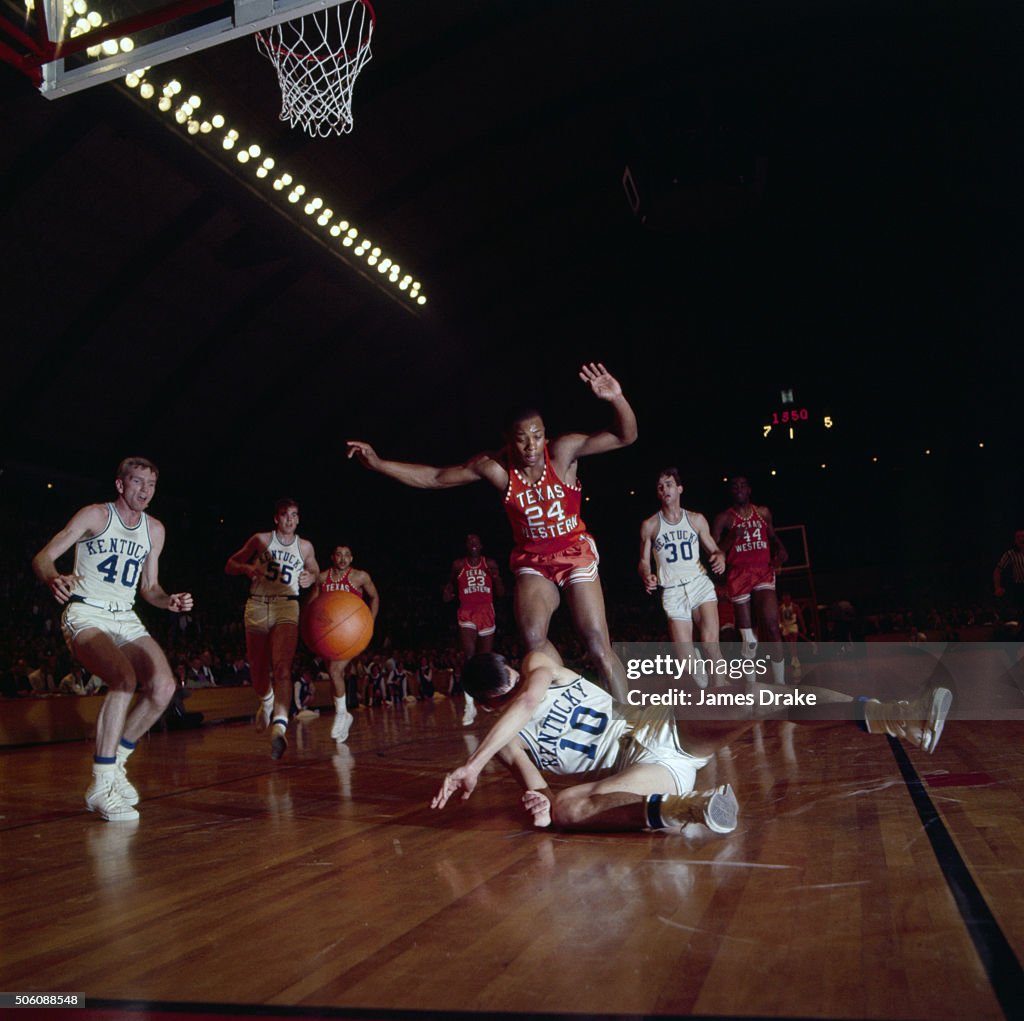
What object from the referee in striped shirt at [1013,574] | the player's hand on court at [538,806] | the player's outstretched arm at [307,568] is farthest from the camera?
the referee in striped shirt at [1013,574]

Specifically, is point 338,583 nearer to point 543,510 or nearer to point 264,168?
point 543,510

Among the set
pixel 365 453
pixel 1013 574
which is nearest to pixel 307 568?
pixel 365 453

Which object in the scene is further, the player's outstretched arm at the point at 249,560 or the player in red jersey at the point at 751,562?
the player in red jersey at the point at 751,562

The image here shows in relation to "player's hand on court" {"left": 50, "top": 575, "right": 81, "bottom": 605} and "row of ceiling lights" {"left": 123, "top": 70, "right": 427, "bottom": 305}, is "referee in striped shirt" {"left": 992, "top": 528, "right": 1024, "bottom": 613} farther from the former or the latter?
"row of ceiling lights" {"left": 123, "top": 70, "right": 427, "bottom": 305}

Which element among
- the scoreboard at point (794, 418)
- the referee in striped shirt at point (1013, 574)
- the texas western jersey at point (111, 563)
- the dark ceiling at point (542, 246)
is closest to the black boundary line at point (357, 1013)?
the texas western jersey at point (111, 563)

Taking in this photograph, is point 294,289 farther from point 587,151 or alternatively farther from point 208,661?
point 208,661

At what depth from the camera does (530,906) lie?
8.61 feet

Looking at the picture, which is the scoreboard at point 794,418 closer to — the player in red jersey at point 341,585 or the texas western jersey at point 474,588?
the texas western jersey at point 474,588

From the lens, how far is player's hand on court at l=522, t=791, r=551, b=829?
3.61 metres

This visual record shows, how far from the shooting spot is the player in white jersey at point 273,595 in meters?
7.51

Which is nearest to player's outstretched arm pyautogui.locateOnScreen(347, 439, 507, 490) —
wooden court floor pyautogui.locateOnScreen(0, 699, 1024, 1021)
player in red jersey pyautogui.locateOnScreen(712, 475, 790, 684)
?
wooden court floor pyautogui.locateOnScreen(0, 699, 1024, 1021)

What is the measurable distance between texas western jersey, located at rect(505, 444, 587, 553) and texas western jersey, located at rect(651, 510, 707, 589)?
305 cm

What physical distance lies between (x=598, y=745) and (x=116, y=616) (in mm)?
3032

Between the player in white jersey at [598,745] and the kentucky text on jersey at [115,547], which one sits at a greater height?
the kentucky text on jersey at [115,547]
